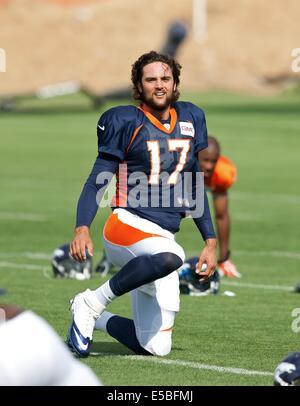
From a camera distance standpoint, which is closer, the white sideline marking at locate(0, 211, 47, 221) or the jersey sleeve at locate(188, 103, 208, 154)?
the jersey sleeve at locate(188, 103, 208, 154)

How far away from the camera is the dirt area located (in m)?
59.4

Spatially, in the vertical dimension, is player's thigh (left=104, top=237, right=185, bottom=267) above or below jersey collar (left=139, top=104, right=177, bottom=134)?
below

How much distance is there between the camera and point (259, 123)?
3828cm

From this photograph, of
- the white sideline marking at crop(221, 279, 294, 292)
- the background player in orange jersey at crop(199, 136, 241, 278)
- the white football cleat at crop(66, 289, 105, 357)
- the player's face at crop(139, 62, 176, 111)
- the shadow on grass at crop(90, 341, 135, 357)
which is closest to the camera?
the white football cleat at crop(66, 289, 105, 357)

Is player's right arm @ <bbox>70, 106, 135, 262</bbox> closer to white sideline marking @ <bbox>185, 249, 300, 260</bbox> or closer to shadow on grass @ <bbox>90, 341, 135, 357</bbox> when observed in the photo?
shadow on grass @ <bbox>90, 341, 135, 357</bbox>

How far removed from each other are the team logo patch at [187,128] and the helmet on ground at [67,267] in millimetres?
4143

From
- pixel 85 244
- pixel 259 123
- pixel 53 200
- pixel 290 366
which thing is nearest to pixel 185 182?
pixel 85 244

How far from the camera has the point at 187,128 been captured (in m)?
8.64

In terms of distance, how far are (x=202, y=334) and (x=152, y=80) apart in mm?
2046

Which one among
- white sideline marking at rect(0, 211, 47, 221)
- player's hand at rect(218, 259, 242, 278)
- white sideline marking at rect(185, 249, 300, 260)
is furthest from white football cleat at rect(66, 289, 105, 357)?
white sideline marking at rect(0, 211, 47, 221)

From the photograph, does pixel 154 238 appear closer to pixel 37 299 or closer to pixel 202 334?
pixel 202 334

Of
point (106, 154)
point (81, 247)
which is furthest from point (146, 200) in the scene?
point (81, 247)

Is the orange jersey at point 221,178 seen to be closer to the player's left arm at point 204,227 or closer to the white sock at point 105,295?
the player's left arm at point 204,227

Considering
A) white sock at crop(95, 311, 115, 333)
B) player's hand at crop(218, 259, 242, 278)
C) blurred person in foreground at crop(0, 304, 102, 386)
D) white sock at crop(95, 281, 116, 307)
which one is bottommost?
player's hand at crop(218, 259, 242, 278)
